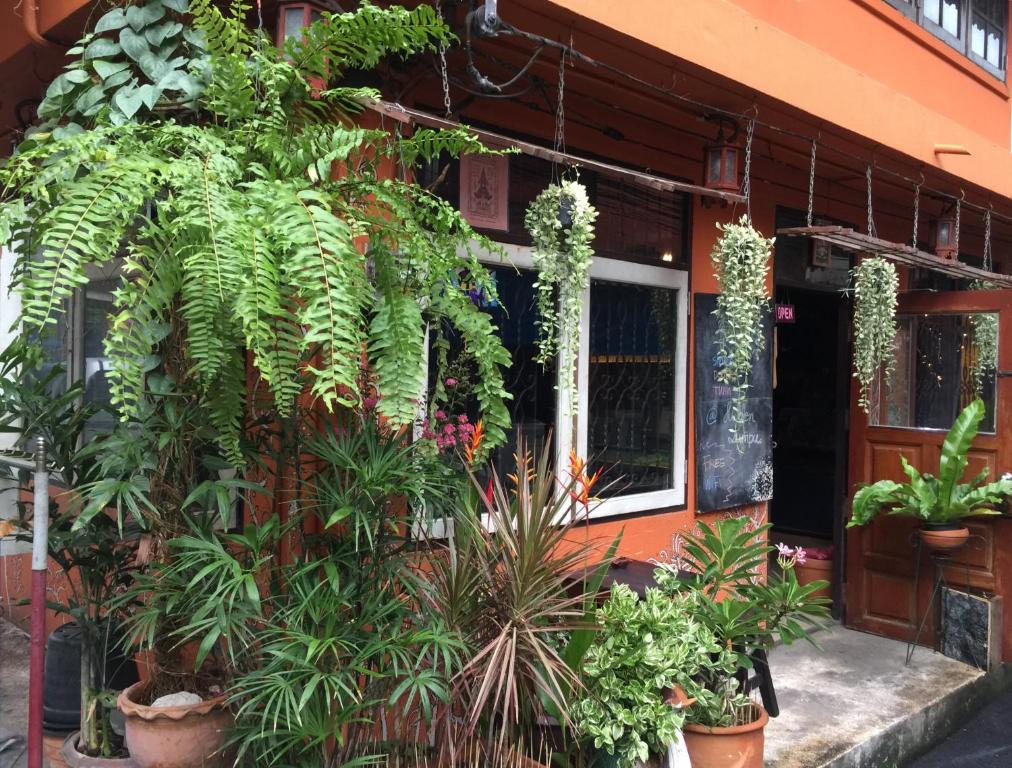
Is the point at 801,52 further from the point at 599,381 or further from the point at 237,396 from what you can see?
the point at 237,396

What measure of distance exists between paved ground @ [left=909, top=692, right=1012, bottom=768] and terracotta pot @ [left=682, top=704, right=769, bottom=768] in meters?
2.07

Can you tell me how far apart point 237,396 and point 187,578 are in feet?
2.17

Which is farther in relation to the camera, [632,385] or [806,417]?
[806,417]

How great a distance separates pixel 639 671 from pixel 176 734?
1620 millimetres

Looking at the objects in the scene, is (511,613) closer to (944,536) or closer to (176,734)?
(176,734)

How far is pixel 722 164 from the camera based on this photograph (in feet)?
16.3

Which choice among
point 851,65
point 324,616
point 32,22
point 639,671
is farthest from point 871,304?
point 32,22

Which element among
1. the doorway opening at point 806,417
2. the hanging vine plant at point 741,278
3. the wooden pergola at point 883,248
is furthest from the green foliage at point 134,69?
the doorway opening at point 806,417

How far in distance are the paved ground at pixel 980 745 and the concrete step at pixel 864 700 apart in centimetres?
6

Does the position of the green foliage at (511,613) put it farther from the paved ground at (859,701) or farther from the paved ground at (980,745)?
the paved ground at (980,745)

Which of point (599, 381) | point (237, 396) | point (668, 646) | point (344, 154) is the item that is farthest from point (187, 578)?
point (599, 381)

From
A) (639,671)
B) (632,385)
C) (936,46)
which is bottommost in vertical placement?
(639,671)

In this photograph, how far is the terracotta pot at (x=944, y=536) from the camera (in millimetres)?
5949

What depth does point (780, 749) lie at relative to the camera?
4.47 metres
